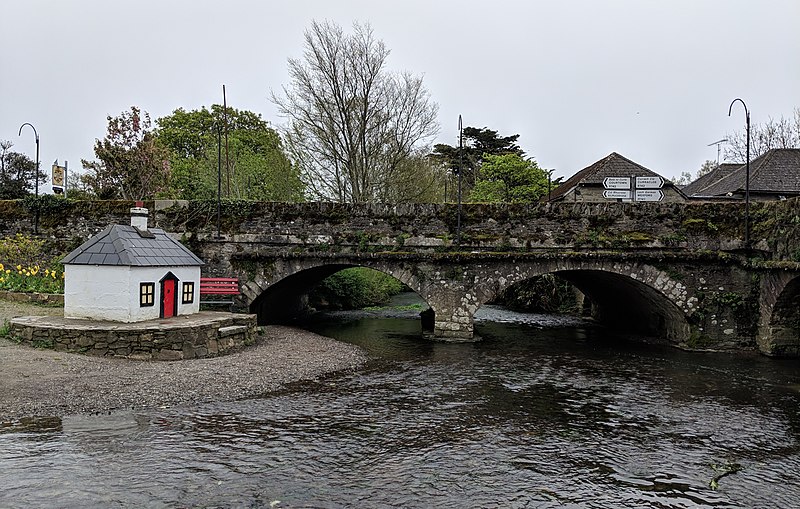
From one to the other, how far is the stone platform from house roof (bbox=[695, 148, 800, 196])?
26.2 meters

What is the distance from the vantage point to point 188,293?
15.4 m

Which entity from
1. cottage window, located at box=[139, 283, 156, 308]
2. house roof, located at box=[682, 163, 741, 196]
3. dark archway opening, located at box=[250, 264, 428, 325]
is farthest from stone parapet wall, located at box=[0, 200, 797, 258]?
house roof, located at box=[682, 163, 741, 196]

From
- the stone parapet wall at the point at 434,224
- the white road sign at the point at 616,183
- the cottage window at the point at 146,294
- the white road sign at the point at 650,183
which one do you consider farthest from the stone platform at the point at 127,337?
the white road sign at the point at 650,183

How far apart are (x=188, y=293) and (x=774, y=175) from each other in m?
27.5

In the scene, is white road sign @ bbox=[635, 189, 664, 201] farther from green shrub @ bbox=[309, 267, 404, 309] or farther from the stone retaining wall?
the stone retaining wall

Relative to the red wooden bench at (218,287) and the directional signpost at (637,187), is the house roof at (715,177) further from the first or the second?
the red wooden bench at (218,287)

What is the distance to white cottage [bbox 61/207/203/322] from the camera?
13.5 meters

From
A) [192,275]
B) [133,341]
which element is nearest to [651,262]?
[192,275]

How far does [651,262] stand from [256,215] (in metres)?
11.7

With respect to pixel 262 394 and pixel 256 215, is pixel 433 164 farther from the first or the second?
pixel 262 394

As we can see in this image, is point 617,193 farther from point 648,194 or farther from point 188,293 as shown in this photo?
point 188,293

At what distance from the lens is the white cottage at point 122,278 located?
532 inches

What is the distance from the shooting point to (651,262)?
17.4 metres

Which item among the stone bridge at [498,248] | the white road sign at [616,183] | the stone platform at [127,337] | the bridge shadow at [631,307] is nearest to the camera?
the stone platform at [127,337]
